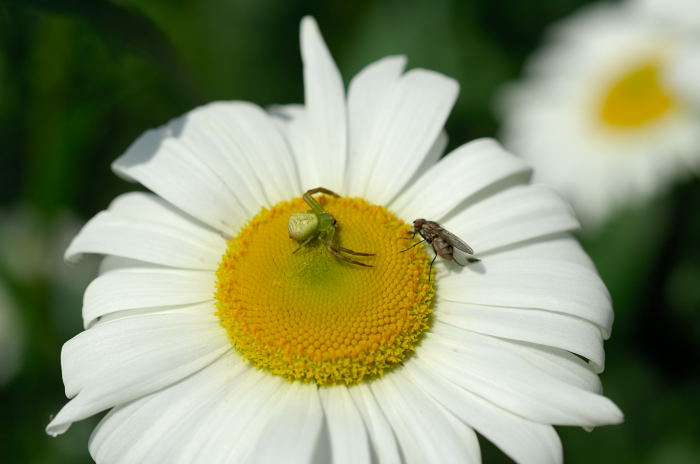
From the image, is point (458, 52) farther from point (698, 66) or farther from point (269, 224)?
point (269, 224)

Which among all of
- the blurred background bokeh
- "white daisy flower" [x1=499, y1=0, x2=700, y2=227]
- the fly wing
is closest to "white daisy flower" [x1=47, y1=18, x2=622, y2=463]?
the fly wing

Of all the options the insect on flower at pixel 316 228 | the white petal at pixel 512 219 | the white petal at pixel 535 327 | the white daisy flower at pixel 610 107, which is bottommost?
the white daisy flower at pixel 610 107

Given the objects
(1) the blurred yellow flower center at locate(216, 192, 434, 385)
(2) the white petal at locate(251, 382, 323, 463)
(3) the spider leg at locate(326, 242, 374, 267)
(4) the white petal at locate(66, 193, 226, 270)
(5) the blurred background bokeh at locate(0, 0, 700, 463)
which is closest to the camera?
(2) the white petal at locate(251, 382, 323, 463)

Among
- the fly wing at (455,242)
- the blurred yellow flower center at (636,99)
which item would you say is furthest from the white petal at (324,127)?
the blurred yellow flower center at (636,99)

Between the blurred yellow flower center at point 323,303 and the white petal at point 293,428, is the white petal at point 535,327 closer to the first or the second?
the blurred yellow flower center at point 323,303

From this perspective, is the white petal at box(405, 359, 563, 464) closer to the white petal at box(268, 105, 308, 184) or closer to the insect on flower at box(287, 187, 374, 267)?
the insect on flower at box(287, 187, 374, 267)

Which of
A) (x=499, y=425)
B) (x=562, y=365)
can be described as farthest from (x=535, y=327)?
(x=499, y=425)

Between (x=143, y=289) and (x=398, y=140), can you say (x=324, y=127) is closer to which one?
(x=398, y=140)
